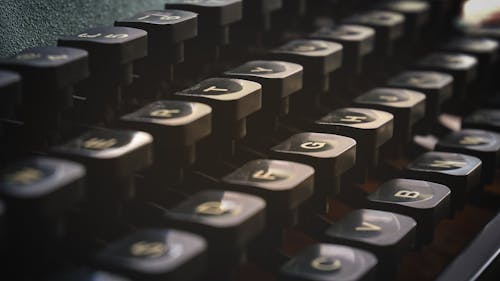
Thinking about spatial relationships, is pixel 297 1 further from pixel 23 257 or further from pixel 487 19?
pixel 23 257

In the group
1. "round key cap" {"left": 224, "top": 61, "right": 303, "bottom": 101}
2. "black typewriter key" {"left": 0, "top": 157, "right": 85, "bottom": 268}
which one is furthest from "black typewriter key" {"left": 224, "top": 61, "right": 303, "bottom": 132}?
"black typewriter key" {"left": 0, "top": 157, "right": 85, "bottom": 268}

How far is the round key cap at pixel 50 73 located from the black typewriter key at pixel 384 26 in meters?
0.79

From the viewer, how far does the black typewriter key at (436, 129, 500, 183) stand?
1.47 metres

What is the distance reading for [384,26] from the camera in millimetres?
1733

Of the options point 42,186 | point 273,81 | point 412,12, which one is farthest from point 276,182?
point 412,12

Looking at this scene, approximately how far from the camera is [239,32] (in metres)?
1.59

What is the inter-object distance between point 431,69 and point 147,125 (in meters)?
0.85

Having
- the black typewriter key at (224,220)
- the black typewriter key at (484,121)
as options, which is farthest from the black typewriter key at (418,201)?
the black typewriter key at (484,121)

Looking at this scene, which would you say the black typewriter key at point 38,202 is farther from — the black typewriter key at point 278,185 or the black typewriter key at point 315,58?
the black typewriter key at point 315,58

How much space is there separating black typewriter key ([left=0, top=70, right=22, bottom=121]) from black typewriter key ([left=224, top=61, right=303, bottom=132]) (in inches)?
15.8

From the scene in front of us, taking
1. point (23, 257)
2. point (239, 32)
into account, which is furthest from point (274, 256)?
point (239, 32)

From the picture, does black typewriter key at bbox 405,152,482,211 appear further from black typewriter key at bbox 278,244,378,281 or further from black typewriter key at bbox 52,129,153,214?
black typewriter key at bbox 52,129,153,214

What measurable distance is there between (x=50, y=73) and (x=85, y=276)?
0.92 ft

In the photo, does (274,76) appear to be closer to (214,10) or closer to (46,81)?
(214,10)
